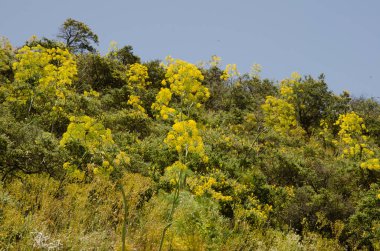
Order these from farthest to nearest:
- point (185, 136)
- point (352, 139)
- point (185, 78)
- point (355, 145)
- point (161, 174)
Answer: point (352, 139)
point (355, 145)
point (161, 174)
point (185, 78)
point (185, 136)

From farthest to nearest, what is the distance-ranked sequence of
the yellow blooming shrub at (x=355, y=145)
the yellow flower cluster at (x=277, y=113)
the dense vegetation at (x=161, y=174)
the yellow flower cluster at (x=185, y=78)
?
the yellow flower cluster at (x=277, y=113) → the yellow blooming shrub at (x=355, y=145) → the yellow flower cluster at (x=185, y=78) → the dense vegetation at (x=161, y=174)

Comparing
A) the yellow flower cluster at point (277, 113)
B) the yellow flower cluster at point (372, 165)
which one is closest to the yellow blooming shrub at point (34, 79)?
the yellow flower cluster at point (277, 113)

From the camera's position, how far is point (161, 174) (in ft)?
28.4

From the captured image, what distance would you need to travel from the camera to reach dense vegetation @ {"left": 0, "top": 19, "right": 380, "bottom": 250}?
194 inches

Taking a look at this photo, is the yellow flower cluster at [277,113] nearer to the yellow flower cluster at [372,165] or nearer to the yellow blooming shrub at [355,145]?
the yellow blooming shrub at [355,145]

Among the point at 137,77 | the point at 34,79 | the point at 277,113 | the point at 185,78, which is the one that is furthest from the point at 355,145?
the point at 34,79

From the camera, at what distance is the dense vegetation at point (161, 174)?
492 centimetres

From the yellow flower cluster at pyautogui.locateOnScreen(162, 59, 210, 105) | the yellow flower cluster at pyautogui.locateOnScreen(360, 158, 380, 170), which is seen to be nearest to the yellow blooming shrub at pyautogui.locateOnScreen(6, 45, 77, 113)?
the yellow flower cluster at pyautogui.locateOnScreen(162, 59, 210, 105)

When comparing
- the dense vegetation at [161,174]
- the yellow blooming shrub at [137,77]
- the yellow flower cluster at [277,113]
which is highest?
the yellow blooming shrub at [137,77]

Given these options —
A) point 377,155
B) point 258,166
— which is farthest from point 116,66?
point 377,155

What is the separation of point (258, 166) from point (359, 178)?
10.1 ft

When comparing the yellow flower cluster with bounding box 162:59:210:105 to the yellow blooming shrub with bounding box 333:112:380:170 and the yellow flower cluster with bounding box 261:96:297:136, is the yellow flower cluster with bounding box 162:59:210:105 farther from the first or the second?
the yellow flower cluster with bounding box 261:96:297:136

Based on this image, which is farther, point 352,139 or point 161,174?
point 352,139

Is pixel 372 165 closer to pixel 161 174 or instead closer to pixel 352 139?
pixel 352 139
